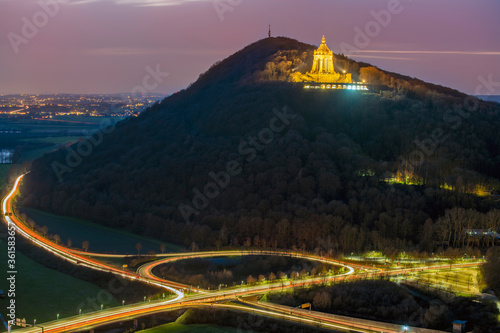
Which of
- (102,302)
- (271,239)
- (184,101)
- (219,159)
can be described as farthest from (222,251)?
(184,101)

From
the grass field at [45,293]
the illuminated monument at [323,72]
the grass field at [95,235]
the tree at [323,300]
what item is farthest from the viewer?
the illuminated monument at [323,72]

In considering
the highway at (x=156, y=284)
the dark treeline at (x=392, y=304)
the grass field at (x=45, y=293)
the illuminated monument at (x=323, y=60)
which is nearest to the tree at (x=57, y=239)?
the highway at (x=156, y=284)

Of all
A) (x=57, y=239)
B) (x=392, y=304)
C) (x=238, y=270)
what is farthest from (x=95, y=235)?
(x=392, y=304)

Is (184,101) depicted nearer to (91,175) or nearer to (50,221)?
(91,175)

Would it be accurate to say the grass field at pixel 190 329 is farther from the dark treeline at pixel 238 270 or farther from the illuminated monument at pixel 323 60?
Result: the illuminated monument at pixel 323 60

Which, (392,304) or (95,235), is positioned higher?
(95,235)

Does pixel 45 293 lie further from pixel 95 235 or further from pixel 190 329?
pixel 95 235
